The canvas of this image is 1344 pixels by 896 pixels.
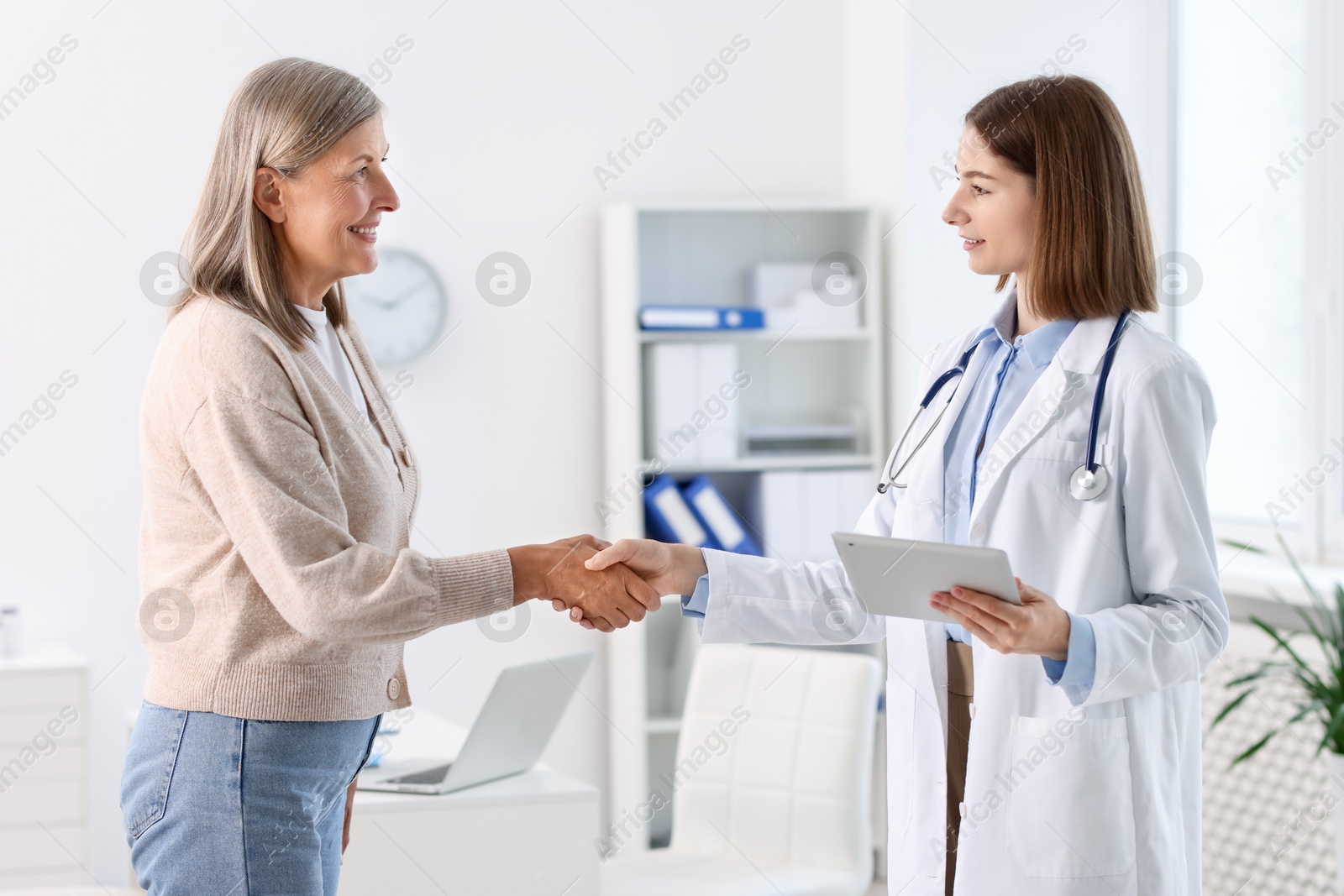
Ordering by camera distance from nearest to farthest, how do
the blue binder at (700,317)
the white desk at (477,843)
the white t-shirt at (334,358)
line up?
the white t-shirt at (334,358), the white desk at (477,843), the blue binder at (700,317)

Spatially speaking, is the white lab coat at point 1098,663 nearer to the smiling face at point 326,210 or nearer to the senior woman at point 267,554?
the senior woman at point 267,554

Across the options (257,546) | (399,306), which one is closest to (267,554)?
(257,546)

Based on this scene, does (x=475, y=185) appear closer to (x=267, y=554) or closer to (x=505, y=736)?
(x=505, y=736)

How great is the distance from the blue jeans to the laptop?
69 centimetres

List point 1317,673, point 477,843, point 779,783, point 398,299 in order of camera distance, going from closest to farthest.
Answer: point 477,843 < point 779,783 < point 1317,673 < point 398,299

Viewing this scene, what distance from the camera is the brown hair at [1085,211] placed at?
1637mm

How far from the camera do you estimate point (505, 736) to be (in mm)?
2178

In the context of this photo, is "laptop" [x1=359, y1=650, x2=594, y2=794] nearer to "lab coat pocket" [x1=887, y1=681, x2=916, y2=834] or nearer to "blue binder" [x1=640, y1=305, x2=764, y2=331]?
"lab coat pocket" [x1=887, y1=681, x2=916, y2=834]

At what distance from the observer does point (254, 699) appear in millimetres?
1371

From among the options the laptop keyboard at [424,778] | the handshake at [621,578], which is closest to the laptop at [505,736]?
the laptop keyboard at [424,778]

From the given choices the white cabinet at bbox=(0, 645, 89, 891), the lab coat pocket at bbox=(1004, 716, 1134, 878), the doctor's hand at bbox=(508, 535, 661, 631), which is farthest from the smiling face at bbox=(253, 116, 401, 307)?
the white cabinet at bbox=(0, 645, 89, 891)

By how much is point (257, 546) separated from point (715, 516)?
2.46m

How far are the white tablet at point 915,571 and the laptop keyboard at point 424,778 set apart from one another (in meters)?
1.02

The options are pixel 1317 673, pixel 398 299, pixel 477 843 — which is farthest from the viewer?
pixel 398 299
